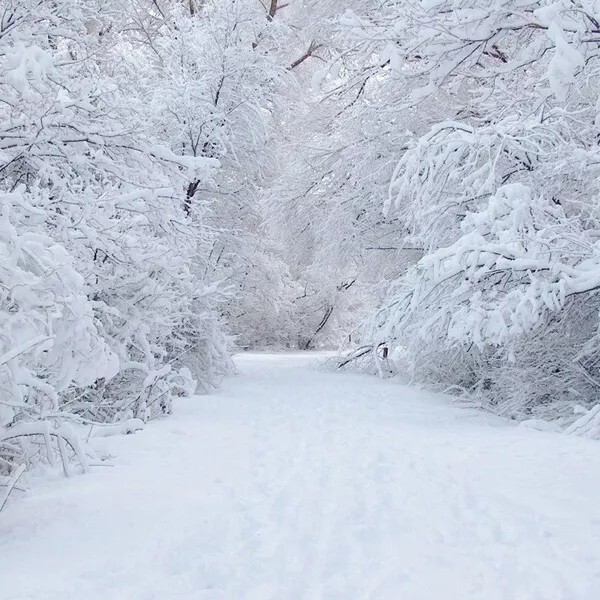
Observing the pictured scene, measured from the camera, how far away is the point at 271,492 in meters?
4.79

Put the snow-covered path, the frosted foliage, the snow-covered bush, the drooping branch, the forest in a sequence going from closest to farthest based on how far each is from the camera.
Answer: the snow-covered path, the snow-covered bush, the forest, the frosted foliage, the drooping branch

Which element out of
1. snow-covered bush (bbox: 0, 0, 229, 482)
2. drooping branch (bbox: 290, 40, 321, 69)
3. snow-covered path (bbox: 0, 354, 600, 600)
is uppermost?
drooping branch (bbox: 290, 40, 321, 69)

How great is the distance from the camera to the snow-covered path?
3.16 metres

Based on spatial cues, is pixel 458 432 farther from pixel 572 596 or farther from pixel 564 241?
pixel 572 596

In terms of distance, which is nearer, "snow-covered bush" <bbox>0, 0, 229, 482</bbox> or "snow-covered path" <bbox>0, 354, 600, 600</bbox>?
"snow-covered path" <bbox>0, 354, 600, 600</bbox>

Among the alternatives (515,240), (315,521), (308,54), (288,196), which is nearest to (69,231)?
(315,521)

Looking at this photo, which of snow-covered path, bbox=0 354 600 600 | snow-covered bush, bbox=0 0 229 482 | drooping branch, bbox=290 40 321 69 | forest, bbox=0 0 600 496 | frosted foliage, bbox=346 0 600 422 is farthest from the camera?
drooping branch, bbox=290 40 321 69

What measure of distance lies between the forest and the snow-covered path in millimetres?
549

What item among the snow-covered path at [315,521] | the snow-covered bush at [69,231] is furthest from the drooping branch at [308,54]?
the snow-covered path at [315,521]

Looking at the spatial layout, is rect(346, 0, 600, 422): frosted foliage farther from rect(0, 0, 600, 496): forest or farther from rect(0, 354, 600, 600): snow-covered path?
rect(0, 354, 600, 600): snow-covered path

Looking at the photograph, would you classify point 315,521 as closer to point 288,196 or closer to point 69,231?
point 69,231

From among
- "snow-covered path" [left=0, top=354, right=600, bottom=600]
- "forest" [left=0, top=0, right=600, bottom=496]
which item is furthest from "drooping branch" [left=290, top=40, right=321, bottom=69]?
"snow-covered path" [left=0, top=354, right=600, bottom=600]

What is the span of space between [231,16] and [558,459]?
10.6 m

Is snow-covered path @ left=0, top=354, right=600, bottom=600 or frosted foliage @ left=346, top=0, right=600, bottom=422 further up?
frosted foliage @ left=346, top=0, right=600, bottom=422
